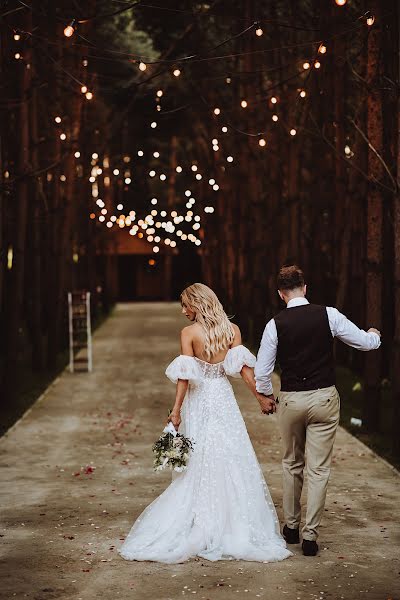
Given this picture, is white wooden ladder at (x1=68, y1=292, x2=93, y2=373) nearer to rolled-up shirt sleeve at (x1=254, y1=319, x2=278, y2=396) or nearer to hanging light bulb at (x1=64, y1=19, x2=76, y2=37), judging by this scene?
hanging light bulb at (x1=64, y1=19, x2=76, y2=37)

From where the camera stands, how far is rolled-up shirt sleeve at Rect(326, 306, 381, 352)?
27.3 feet

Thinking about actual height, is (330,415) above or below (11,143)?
below

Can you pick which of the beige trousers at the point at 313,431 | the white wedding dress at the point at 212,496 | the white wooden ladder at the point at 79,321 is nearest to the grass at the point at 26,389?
the white wooden ladder at the point at 79,321

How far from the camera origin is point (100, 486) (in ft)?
38.0

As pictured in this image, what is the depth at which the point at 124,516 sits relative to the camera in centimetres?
1008

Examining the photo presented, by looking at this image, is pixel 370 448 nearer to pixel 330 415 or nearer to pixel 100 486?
pixel 100 486

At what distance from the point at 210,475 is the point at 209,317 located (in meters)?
1.25

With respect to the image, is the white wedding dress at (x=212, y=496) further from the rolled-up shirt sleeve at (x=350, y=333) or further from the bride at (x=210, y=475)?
the rolled-up shirt sleeve at (x=350, y=333)

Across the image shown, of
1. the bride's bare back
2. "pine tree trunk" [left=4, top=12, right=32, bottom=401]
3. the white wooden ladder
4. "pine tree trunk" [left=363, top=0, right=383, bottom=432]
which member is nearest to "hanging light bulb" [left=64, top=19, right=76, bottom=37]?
the bride's bare back

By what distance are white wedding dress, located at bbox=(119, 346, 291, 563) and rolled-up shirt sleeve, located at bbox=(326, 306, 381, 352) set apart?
30.1 inches

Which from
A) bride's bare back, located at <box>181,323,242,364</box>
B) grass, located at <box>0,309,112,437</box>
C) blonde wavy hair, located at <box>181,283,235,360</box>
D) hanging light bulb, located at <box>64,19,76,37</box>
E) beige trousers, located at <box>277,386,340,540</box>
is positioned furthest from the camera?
grass, located at <box>0,309,112,437</box>

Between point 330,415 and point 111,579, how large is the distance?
205 cm

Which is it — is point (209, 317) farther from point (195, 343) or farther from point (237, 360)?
point (237, 360)

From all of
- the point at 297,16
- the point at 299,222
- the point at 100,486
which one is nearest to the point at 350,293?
the point at 299,222
